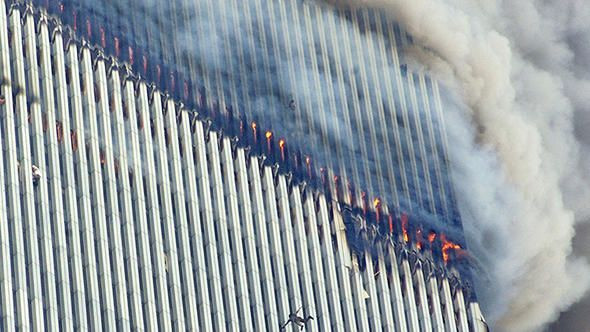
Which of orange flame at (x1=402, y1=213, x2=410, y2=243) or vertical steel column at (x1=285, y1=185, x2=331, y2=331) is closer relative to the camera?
vertical steel column at (x1=285, y1=185, x2=331, y2=331)

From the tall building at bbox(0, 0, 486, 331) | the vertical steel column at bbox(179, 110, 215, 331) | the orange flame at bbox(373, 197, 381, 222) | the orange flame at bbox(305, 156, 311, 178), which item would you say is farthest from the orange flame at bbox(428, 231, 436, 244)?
the vertical steel column at bbox(179, 110, 215, 331)

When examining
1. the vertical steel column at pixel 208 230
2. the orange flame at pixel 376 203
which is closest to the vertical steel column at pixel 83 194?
the vertical steel column at pixel 208 230

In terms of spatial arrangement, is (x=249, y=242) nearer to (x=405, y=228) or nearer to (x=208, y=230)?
(x=208, y=230)

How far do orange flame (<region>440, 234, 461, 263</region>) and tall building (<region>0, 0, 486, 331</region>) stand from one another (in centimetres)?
15

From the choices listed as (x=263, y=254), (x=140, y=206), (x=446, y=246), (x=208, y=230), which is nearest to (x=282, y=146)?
(x=263, y=254)

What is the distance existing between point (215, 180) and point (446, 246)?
21613 mm

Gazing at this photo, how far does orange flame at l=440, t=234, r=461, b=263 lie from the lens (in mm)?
164250

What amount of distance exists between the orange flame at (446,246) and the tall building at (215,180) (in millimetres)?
146

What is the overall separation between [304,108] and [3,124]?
3150 cm

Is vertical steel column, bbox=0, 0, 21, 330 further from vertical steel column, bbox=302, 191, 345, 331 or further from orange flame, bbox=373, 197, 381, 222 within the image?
orange flame, bbox=373, 197, 381, 222

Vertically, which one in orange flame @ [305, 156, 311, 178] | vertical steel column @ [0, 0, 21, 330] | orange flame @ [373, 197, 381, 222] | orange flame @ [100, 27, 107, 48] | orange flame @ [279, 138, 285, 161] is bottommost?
vertical steel column @ [0, 0, 21, 330]

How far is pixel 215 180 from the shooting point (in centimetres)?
15438

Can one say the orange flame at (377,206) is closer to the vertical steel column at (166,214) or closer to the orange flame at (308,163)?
the orange flame at (308,163)

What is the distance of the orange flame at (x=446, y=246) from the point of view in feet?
539
